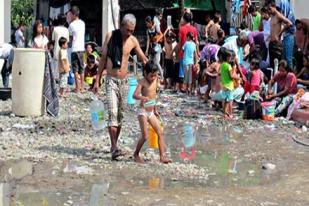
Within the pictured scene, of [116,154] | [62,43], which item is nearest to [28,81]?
[62,43]

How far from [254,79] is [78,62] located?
4841 millimetres

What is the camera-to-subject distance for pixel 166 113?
13.1m

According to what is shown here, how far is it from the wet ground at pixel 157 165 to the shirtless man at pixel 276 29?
9.34 feet

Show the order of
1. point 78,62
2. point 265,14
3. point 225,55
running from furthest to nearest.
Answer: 1. point 78,62
2. point 265,14
3. point 225,55

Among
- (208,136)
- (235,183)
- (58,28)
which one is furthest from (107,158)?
(58,28)

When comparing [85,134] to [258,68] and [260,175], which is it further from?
[258,68]

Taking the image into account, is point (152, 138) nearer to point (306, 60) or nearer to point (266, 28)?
point (306, 60)

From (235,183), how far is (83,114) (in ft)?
17.8

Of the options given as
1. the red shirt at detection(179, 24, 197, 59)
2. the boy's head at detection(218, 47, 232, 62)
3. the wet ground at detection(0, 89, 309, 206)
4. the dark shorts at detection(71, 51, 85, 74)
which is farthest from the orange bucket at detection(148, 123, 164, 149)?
the red shirt at detection(179, 24, 197, 59)

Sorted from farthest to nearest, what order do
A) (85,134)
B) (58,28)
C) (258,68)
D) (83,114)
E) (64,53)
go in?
(58,28)
(64,53)
(258,68)
(83,114)
(85,134)

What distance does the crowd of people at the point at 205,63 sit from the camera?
8.65 m

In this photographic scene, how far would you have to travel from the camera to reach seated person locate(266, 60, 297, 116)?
42.3 feet

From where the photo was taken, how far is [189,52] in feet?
53.4

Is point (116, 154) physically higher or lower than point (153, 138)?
lower
